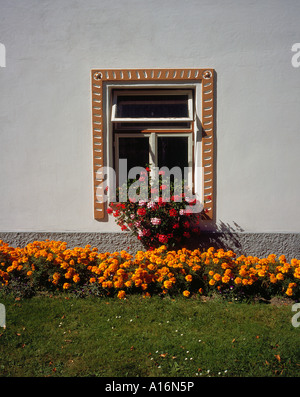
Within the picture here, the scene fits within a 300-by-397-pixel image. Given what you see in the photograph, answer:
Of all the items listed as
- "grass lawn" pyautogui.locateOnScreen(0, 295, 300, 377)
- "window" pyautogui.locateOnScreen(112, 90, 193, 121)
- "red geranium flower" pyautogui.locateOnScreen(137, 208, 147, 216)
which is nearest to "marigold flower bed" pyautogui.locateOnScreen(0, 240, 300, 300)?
"grass lawn" pyautogui.locateOnScreen(0, 295, 300, 377)

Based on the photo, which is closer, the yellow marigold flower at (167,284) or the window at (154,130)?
the yellow marigold flower at (167,284)

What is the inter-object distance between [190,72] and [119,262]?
3.01 meters

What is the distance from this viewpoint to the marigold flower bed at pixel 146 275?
343 centimetres

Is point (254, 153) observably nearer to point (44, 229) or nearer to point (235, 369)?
point (235, 369)

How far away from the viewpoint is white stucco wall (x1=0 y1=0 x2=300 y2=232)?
435 centimetres

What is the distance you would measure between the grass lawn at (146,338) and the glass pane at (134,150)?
2.17 metres

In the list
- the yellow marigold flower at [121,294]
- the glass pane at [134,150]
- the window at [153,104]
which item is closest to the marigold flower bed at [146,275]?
the yellow marigold flower at [121,294]

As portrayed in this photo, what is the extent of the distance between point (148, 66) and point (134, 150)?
130cm

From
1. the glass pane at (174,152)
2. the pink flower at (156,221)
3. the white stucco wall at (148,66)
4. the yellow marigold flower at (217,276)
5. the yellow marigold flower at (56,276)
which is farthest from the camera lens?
the glass pane at (174,152)

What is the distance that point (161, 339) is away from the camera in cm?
264

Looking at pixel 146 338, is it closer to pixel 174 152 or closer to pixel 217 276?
pixel 217 276

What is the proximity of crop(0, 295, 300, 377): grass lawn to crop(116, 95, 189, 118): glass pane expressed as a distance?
277 centimetres

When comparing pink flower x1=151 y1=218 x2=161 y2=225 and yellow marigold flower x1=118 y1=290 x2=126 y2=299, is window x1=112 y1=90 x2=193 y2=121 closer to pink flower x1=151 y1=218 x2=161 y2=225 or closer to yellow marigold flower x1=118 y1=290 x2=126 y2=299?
pink flower x1=151 y1=218 x2=161 y2=225

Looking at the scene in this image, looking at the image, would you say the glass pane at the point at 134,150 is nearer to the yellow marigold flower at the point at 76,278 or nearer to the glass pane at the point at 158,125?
the glass pane at the point at 158,125
